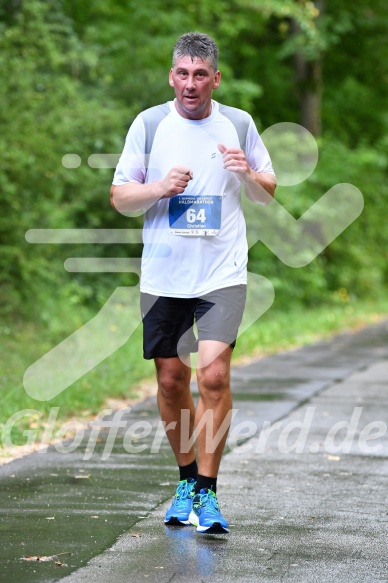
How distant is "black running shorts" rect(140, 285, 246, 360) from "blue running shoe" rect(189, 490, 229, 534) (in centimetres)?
68

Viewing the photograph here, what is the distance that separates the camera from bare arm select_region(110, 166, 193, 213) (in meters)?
5.34

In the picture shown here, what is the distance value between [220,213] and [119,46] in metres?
14.0

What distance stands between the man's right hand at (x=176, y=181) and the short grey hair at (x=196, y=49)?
0.54 m

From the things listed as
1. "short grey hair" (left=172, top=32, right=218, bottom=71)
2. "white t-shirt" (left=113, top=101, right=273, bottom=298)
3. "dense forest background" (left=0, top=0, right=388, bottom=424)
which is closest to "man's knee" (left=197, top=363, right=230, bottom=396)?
"white t-shirt" (left=113, top=101, right=273, bottom=298)

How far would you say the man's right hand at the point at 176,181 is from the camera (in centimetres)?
533

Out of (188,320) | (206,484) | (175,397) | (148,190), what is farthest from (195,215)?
(206,484)

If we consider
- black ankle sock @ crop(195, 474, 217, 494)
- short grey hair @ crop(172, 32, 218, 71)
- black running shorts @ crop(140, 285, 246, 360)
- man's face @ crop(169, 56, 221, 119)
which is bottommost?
black ankle sock @ crop(195, 474, 217, 494)

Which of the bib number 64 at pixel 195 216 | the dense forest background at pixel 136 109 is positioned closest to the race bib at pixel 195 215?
the bib number 64 at pixel 195 216

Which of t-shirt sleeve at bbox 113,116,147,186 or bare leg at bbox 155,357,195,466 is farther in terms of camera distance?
bare leg at bbox 155,357,195,466

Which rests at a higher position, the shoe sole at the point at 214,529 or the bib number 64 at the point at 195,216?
the bib number 64 at the point at 195,216

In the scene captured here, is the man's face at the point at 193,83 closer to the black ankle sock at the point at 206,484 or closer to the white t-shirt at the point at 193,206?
the white t-shirt at the point at 193,206

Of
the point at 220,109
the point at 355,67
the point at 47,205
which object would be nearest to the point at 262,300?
the point at 47,205

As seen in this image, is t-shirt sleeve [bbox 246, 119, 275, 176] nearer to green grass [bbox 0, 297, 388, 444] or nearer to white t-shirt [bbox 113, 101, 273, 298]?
white t-shirt [bbox 113, 101, 273, 298]

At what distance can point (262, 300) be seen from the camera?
1942 centimetres
